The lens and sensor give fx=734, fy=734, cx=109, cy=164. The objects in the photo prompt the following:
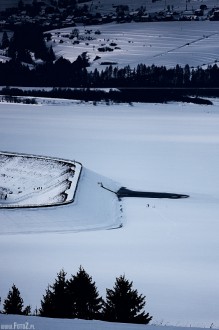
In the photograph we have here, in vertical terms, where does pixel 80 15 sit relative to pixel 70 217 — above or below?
above

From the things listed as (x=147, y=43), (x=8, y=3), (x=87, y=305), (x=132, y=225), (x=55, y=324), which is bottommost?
(x=132, y=225)

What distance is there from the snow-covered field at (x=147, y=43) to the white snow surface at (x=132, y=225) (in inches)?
1161

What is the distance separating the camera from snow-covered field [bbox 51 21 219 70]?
2370 inches

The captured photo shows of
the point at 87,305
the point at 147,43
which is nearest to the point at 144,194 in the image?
the point at 87,305

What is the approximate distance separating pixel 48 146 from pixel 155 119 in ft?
35.8

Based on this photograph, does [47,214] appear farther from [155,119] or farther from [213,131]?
[155,119]

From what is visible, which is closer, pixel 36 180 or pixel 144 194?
pixel 144 194

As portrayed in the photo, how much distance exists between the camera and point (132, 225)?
14.7m

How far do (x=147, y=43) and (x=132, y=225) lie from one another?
54339mm

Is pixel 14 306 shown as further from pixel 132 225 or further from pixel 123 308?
pixel 132 225

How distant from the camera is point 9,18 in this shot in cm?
9438

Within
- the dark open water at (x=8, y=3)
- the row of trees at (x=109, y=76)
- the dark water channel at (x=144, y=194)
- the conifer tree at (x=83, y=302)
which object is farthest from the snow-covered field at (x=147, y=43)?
the conifer tree at (x=83, y=302)

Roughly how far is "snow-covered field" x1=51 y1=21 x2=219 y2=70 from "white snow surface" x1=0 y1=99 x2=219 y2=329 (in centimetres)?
2950

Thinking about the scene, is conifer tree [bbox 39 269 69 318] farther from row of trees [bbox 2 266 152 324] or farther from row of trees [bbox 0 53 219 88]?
row of trees [bbox 0 53 219 88]
